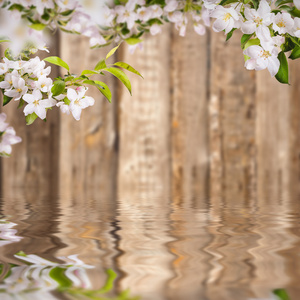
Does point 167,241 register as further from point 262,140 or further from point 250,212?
point 262,140

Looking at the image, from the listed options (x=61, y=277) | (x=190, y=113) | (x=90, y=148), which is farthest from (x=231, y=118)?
(x=61, y=277)

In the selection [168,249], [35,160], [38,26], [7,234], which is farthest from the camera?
[35,160]

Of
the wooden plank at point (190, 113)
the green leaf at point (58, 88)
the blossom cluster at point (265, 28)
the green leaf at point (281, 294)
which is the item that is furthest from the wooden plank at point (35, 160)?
the green leaf at point (281, 294)

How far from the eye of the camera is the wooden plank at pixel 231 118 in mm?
1757

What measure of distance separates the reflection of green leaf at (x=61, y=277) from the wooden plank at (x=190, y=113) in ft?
4.41

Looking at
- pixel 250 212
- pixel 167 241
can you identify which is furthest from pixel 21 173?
pixel 167 241

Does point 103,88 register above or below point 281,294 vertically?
above

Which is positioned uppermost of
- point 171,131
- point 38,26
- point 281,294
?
point 38,26

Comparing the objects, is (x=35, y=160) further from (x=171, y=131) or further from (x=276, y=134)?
(x=276, y=134)

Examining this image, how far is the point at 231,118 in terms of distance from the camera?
5.82ft

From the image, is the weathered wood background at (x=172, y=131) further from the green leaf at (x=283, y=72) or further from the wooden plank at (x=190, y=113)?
the green leaf at (x=283, y=72)

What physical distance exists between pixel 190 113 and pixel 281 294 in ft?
4.80

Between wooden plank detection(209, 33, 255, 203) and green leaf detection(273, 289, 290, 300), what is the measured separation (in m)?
1.42

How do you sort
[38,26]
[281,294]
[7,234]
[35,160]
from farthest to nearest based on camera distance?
[35,160], [38,26], [7,234], [281,294]
